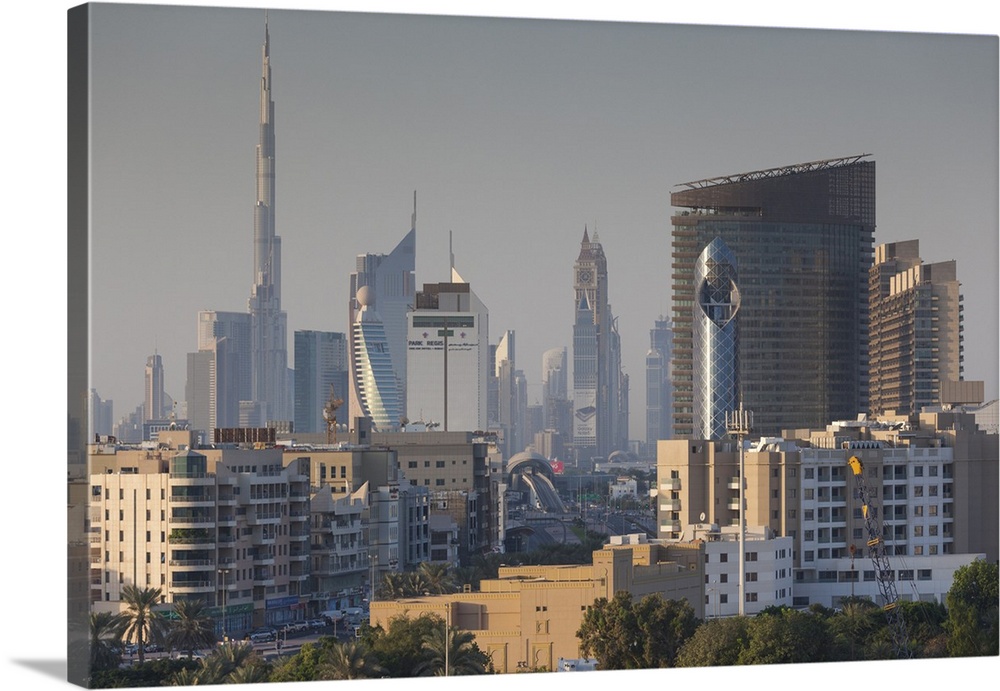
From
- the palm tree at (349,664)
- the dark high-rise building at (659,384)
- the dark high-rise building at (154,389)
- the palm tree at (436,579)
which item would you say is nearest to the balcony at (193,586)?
the dark high-rise building at (154,389)

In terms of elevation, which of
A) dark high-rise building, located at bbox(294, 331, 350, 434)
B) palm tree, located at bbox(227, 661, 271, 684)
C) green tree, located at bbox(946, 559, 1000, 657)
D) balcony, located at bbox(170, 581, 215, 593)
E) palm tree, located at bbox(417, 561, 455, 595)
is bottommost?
palm tree, located at bbox(417, 561, 455, 595)

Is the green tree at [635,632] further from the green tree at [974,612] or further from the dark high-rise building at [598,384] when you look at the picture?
the dark high-rise building at [598,384]

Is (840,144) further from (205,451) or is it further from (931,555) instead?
(205,451)

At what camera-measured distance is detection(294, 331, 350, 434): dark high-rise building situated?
74.1 meters

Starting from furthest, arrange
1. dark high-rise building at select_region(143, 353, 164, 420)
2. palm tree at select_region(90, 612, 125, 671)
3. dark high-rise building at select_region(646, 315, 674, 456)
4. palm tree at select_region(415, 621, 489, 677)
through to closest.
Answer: dark high-rise building at select_region(646, 315, 674, 456), dark high-rise building at select_region(143, 353, 164, 420), palm tree at select_region(415, 621, 489, 677), palm tree at select_region(90, 612, 125, 671)

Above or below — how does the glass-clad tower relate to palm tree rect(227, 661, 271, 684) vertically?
above

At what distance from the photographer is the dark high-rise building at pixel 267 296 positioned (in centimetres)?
3303

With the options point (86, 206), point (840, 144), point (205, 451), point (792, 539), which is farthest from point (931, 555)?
point (86, 206)

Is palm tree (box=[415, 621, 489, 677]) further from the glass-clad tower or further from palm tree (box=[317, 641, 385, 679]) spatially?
the glass-clad tower

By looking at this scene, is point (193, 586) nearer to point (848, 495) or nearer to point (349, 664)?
point (848, 495)

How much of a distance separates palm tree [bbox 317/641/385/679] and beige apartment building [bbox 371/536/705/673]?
2933mm

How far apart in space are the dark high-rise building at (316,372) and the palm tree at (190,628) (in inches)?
1724

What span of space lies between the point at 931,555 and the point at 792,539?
2463 millimetres

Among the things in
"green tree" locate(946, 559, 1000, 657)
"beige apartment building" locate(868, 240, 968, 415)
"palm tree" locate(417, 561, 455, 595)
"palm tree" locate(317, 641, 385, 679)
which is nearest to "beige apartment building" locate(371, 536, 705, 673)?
"palm tree" locate(317, 641, 385, 679)
